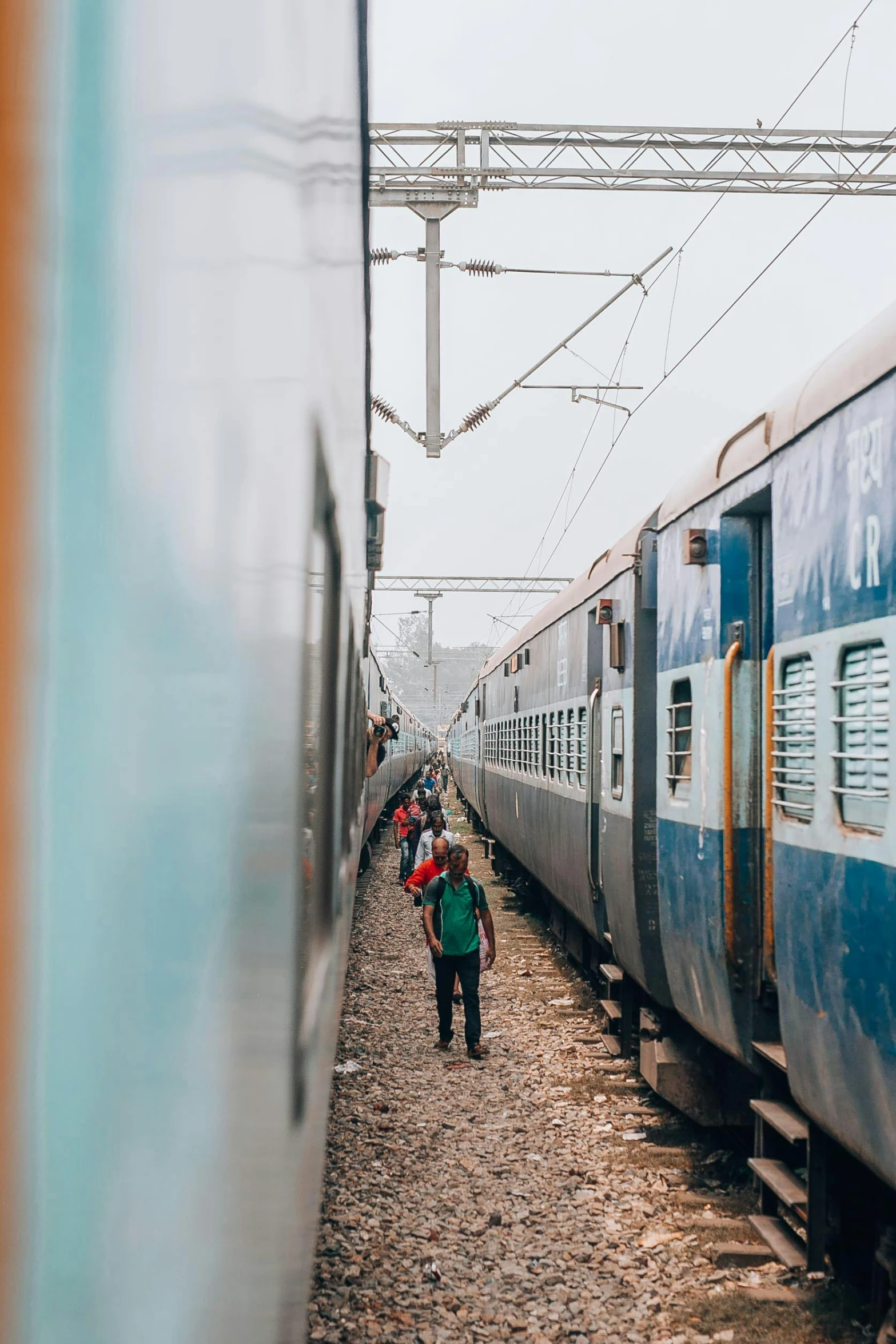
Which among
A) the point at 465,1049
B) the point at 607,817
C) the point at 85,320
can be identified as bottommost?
the point at 465,1049

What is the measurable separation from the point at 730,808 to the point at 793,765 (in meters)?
0.88

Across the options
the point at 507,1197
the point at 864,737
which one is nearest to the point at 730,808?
the point at 864,737

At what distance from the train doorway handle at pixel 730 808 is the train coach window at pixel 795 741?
1.62 feet

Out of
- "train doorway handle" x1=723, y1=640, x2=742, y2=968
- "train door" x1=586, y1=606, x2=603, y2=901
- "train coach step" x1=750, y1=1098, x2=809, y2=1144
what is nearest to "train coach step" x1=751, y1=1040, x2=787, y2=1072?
"train coach step" x1=750, y1=1098, x2=809, y2=1144

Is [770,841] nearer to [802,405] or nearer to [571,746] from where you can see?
[802,405]

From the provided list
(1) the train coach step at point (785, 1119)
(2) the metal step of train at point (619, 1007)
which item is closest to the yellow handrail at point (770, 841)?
(1) the train coach step at point (785, 1119)

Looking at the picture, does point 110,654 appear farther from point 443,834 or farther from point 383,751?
point 383,751

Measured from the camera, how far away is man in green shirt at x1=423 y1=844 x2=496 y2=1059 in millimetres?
9234

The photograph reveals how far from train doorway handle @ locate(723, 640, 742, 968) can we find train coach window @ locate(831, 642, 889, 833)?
53.3 inches

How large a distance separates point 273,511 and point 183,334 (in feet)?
1.67

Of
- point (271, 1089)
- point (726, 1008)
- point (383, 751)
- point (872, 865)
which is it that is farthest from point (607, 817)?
point (383, 751)

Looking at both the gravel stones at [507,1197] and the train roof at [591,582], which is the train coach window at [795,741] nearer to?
the gravel stones at [507,1197]

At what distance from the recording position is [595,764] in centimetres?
925

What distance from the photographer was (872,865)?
3.81m
